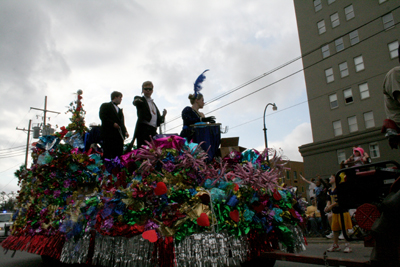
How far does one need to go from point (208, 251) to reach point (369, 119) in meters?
24.4

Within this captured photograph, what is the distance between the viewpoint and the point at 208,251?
297 centimetres

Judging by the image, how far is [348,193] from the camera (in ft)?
7.69

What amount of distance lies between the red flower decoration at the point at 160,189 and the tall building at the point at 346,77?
2229 centimetres

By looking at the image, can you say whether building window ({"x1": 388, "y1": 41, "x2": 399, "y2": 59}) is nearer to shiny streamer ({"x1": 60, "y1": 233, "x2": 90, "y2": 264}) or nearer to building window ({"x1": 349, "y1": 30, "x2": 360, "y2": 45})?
building window ({"x1": 349, "y1": 30, "x2": 360, "y2": 45})

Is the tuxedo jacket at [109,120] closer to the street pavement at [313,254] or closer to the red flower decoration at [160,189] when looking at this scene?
the red flower decoration at [160,189]

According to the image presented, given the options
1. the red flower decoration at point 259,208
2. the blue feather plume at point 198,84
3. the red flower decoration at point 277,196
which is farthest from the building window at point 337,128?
the red flower decoration at point 259,208

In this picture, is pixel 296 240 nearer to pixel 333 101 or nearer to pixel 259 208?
pixel 259 208

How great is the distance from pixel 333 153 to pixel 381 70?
7.07m

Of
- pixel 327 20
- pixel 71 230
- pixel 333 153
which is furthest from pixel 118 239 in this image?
pixel 327 20

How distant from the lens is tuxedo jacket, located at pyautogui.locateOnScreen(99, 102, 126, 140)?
5285mm

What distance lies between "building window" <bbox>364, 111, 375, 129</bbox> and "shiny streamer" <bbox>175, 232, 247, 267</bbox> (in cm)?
2389

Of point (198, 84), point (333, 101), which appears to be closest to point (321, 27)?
point (333, 101)

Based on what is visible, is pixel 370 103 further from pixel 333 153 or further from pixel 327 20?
pixel 327 20

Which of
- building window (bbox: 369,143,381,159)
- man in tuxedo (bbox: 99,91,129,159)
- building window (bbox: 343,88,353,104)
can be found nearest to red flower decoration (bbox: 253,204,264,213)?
man in tuxedo (bbox: 99,91,129,159)
